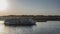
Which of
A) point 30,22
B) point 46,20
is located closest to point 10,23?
point 30,22

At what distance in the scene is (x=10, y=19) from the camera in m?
4.12

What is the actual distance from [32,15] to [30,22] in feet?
2.07

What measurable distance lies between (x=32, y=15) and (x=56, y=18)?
74 cm

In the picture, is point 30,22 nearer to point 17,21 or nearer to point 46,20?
point 17,21

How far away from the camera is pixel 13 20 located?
160 inches

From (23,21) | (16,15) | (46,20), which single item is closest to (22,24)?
(23,21)

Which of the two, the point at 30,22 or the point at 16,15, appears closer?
the point at 30,22

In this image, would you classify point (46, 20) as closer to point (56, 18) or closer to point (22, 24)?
point (56, 18)

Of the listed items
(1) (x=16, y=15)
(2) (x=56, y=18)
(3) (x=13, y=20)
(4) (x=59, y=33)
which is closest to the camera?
(4) (x=59, y=33)

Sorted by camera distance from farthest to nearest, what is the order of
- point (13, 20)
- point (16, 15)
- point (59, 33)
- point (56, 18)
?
point (56, 18) → point (16, 15) → point (13, 20) → point (59, 33)

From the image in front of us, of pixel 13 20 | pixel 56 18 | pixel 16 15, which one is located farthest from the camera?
pixel 56 18

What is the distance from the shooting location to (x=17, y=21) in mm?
4176

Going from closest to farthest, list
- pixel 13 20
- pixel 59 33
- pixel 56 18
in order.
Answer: pixel 59 33 < pixel 13 20 < pixel 56 18

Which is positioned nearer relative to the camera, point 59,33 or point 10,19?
point 59,33
